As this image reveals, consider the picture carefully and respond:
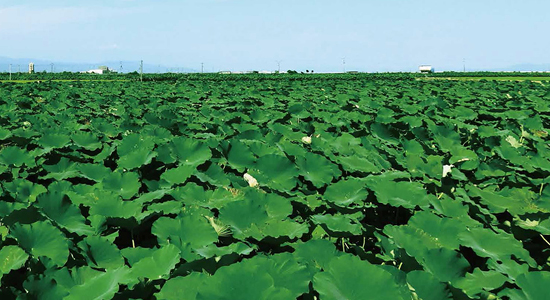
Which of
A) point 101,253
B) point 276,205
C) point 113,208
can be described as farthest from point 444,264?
point 113,208

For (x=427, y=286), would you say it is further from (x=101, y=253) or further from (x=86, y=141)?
(x=86, y=141)

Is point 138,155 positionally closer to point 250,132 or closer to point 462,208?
point 250,132

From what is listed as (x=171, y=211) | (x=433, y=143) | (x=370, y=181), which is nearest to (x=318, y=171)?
(x=370, y=181)

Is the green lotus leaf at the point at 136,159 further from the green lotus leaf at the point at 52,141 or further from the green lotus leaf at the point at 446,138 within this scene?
the green lotus leaf at the point at 446,138

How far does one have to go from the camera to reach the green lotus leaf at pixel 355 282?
3.40 ft

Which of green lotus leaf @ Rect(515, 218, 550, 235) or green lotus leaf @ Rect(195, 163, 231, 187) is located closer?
green lotus leaf @ Rect(515, 218, 550, 235)

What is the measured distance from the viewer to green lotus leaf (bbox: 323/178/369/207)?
1.95 meters

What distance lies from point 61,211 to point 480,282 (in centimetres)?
154

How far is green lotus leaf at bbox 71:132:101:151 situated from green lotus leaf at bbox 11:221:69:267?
1.69m

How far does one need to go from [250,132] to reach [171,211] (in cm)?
170

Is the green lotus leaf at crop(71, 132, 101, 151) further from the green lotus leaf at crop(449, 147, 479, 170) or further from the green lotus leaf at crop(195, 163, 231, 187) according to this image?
the green lotus leaf at crop(449, 147, 479, 170)

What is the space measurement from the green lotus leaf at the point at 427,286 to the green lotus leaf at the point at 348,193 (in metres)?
0.81

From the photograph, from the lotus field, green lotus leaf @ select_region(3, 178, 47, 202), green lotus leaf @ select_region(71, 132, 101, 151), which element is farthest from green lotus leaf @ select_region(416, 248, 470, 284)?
green lotus leaf @ select_region(71, 132, 101, 151)

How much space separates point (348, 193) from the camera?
2057 millimetres
